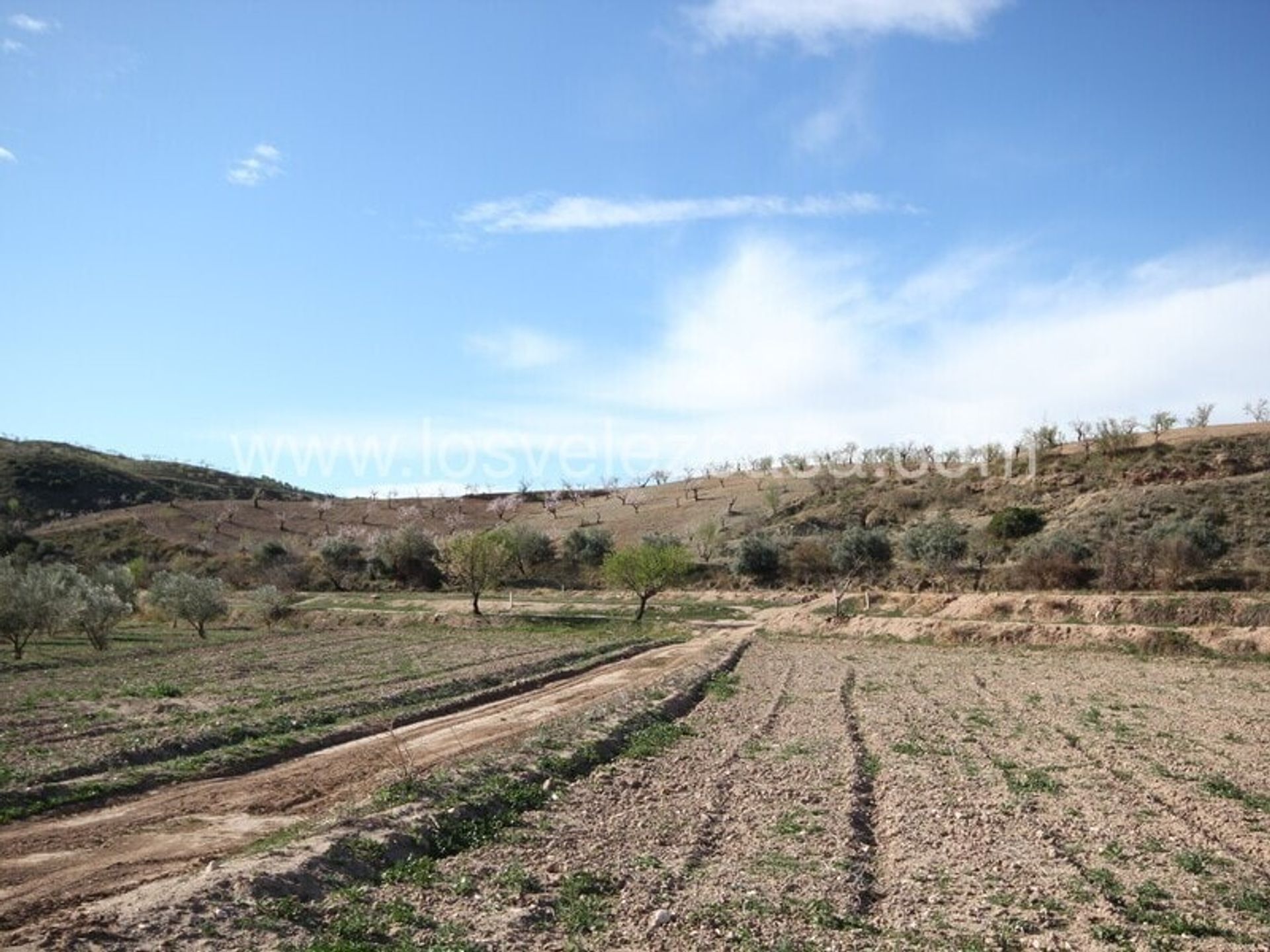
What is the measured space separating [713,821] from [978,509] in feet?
258

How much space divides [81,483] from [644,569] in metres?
100

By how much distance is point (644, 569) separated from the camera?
204 feet

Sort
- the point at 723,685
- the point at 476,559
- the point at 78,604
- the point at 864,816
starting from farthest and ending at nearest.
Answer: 1. the point at 476,559
2. the point at 78,604
3. the point at 723,685
4. the point at 864,816

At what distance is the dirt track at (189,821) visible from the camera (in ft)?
36.0

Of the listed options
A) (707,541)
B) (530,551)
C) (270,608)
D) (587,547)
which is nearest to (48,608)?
(270,608)

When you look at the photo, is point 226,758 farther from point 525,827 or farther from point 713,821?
point 713,821

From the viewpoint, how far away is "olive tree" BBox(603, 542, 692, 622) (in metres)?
62.2

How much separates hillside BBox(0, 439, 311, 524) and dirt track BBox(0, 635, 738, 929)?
111204 mm

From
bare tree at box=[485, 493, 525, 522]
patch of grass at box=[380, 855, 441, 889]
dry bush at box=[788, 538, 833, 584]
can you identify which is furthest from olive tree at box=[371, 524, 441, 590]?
patch of grass at box=[380, 855, 441, 889]

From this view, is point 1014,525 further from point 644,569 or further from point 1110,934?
point 1110,934

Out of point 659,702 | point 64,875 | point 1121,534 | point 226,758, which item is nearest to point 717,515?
point 1121,534

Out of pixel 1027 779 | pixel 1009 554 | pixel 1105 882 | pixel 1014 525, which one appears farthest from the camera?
pixel 1014 525

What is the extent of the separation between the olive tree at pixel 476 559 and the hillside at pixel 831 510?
77.9ft

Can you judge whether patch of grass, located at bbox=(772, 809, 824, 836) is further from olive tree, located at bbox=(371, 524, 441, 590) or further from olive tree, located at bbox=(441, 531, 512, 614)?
olive tree, located at bbox=(371, 524, 441, 590)
